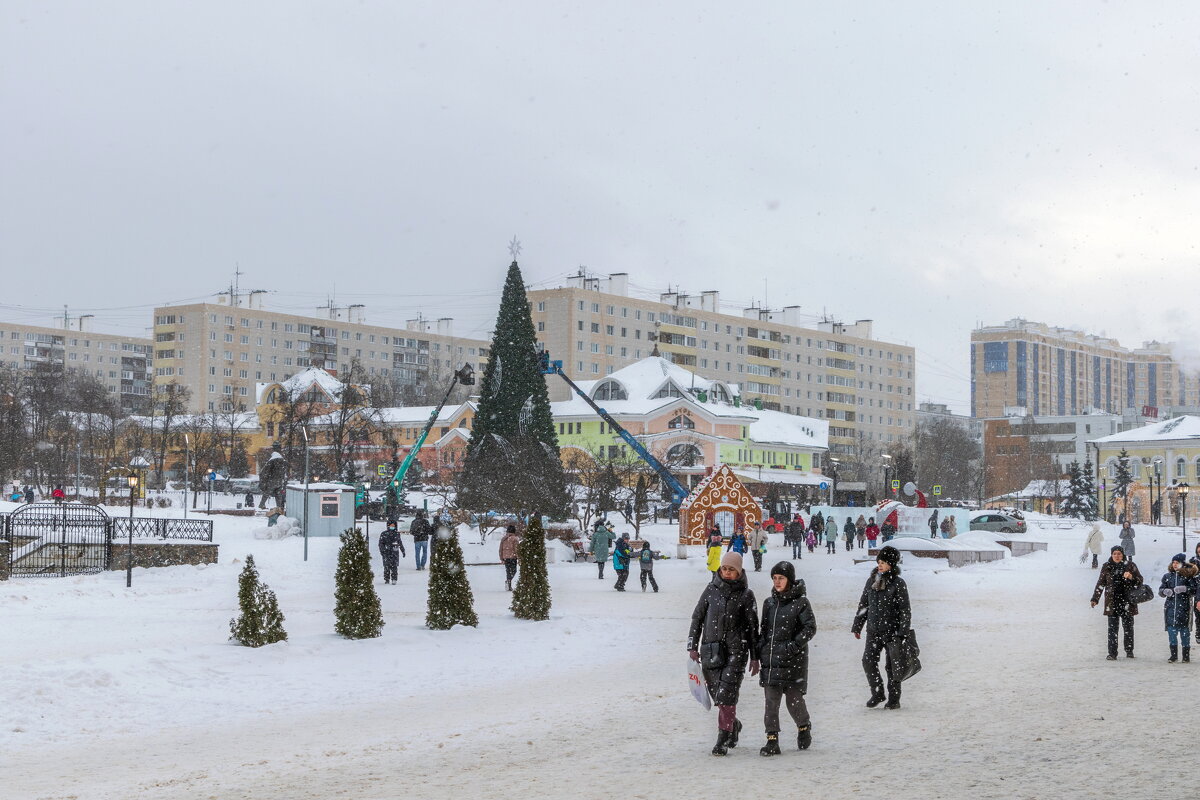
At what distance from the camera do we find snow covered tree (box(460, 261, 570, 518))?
162ft

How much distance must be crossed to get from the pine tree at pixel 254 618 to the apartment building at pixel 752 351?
9607 centimetres

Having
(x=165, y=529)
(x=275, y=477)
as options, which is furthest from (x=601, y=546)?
(x=275, y=477)

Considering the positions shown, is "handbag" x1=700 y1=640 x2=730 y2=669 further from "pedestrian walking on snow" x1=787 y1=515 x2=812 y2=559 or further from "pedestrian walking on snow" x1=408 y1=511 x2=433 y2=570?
"pedestrian walking on snow" x1=787 y1=515 x2=812 y2=559

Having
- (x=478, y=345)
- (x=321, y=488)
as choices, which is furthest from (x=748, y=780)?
(x=478, y=345)

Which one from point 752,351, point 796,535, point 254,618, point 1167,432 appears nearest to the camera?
point 254,618

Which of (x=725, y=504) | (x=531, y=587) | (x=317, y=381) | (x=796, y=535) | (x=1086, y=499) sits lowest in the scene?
(x=796, y=535)

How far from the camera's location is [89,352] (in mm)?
167500

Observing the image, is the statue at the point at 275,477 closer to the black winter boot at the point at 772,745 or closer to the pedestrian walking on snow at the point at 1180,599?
the pedestrian walking on snow at the point at 1180,599

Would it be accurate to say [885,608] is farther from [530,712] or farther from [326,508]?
[326,508]

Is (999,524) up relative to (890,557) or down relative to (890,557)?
down

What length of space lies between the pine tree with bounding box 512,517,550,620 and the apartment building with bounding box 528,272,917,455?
91.8m

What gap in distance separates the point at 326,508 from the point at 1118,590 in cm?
2931

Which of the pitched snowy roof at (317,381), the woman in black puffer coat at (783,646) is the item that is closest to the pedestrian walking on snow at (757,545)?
the woman in black puffer coat at (783,646)

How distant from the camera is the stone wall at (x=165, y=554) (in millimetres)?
29438
